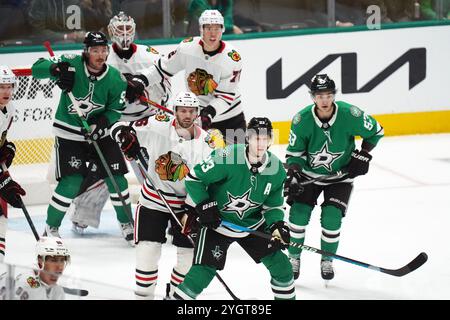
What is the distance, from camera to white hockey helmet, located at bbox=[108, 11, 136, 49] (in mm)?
6535

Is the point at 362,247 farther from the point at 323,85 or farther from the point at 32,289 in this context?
the point at 32,289

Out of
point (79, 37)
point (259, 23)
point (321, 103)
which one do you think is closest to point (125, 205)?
point (321, 103)

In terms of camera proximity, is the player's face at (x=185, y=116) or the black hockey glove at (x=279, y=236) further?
the player's face at (x=185, y=116)

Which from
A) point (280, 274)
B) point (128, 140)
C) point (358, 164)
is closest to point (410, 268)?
point (358, 164)

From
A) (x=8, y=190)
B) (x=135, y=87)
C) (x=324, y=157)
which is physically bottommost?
(x=8, y=190)

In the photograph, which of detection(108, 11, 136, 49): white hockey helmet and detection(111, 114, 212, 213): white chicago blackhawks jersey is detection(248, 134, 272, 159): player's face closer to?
detection(111, 114, 212, 213): white chicago blackhawks jersey

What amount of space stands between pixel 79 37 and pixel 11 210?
176 cm

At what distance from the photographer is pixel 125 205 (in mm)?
6176

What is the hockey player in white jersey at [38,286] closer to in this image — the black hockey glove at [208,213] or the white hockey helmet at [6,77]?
the black hockey glove at [208,213]

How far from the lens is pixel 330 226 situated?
566cm

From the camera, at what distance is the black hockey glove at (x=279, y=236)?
469 cm

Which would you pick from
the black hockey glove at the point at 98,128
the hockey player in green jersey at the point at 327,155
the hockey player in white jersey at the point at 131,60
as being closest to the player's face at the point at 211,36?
the hockey player in white jersey at the point at 131,60

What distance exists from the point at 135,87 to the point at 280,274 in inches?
74.4

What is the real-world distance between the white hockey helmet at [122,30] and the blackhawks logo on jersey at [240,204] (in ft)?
6.81
